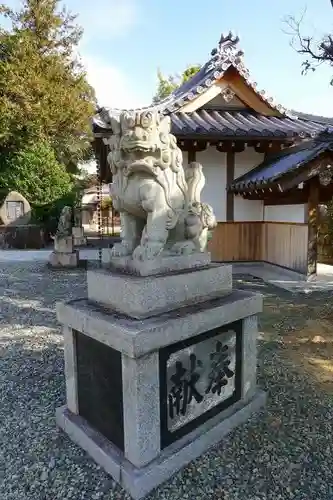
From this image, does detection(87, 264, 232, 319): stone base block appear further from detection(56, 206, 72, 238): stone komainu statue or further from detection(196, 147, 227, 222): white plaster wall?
detection(56, 206, 72, 238): stone komainu statue

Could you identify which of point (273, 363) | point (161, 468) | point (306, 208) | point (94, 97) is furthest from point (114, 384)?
point (94, 97)

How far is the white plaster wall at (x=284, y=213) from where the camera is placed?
25.9 feet

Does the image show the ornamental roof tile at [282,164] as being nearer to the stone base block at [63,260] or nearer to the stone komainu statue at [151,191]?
the stone komainu statue at [151,191]

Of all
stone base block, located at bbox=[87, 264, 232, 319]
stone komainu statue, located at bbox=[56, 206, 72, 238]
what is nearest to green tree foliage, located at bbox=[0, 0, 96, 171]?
stone komainu statue, located at bbox=[56, 206, 72, 238]

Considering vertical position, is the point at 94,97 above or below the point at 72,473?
above

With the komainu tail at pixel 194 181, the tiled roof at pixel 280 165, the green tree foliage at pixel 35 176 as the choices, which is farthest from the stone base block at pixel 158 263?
the green tree foliage at pixel 35 176

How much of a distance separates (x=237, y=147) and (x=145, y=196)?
23.7 ft

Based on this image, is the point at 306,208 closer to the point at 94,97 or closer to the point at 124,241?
the point at 124,241

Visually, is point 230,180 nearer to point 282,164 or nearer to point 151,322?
point 282,164

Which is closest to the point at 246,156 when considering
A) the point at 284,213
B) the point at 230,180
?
the point at 230,180

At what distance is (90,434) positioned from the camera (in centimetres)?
248

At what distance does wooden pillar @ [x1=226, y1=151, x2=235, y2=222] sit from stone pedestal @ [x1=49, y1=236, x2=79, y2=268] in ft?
15.2

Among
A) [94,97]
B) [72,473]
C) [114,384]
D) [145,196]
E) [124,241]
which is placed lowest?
[72,473]

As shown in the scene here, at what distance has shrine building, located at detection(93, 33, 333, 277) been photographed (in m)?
7.74
